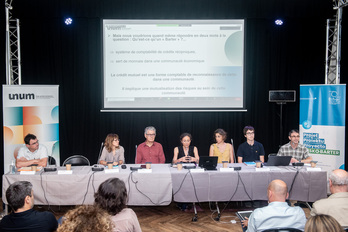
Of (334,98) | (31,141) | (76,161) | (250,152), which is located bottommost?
(76,161)

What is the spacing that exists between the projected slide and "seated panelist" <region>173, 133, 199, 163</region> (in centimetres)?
103

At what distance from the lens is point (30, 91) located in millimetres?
5172

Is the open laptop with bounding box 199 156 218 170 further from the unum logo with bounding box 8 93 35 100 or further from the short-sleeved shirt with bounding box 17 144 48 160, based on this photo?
the unum logo with bounding box 8 93 35 100

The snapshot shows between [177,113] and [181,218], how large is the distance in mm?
2300

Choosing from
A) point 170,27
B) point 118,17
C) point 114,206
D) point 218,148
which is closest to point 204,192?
point 218,148

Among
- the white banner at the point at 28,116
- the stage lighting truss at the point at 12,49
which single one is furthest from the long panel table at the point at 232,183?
the stage lighting truss at the point at 12,49

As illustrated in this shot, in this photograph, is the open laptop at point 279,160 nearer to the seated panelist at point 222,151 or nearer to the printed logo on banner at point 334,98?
the seated panelist at point 222,151

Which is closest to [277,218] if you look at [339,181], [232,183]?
[339,181]


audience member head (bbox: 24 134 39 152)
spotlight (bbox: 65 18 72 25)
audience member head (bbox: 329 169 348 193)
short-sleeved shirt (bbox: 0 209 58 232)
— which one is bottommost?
short-sleeved shirt (bbox: 0 209 58 232)

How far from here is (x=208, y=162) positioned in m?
4.11

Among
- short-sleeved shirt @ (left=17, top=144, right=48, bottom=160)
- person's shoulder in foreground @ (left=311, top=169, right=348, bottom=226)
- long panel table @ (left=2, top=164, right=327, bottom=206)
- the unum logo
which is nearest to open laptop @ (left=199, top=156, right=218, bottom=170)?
long panel table @ (left=2, top=164, right=327, bottom=206)

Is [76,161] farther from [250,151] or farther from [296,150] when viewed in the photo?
[296,150]

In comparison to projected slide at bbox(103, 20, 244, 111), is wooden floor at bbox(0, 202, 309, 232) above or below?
below

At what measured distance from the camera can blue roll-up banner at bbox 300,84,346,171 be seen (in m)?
5.39
